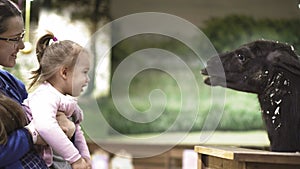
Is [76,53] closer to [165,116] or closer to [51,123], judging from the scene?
[51,123]

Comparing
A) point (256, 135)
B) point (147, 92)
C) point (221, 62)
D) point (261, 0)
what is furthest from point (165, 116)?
point (221, 62)

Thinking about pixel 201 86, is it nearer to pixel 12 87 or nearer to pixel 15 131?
pixel 12 87

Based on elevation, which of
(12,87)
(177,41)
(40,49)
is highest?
(177,41)

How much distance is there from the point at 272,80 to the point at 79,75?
53 centimetres

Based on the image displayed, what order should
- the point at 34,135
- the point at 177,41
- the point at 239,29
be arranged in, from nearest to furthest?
the point at 34,135, the point at 177,41, the point at 239,29

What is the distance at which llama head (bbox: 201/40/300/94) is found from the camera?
5.20 feet

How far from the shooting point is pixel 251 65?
63.7 inches

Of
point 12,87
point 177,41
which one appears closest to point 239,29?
point 177,41

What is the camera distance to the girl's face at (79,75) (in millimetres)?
1635

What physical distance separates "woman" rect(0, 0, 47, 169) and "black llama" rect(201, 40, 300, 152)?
1.74 ft

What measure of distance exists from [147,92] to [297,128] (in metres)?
3.02

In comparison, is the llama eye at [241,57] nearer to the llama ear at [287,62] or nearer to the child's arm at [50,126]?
the llama ear at [287,62]

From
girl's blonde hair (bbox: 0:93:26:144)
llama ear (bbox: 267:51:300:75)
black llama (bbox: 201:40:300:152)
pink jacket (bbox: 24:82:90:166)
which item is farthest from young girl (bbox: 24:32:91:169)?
llama ear (bbox: 267:51:300:75)

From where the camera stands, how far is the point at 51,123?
1502mm
